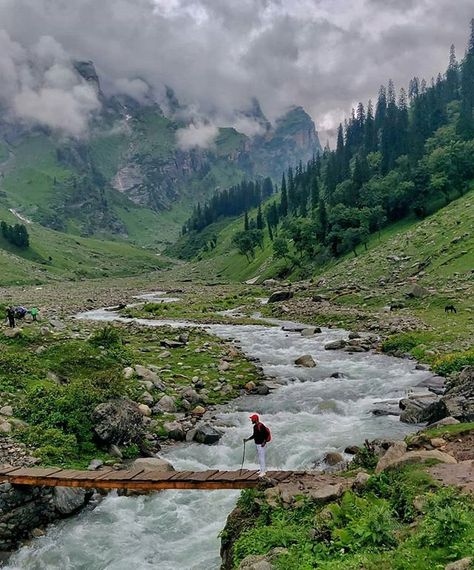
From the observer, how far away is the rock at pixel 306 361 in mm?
34812

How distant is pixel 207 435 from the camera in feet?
70.8

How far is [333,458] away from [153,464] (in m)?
7.03

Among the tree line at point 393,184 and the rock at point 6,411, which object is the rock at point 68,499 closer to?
the rock at point 6,411

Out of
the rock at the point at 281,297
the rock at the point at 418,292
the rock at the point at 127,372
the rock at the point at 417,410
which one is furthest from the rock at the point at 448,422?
the rock at the point at 281,297

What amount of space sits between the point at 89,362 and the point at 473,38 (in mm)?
211831

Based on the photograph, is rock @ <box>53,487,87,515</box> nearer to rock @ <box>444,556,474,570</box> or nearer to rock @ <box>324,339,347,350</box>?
rock @ <box>444,556,474,570</box>

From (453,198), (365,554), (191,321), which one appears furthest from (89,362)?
(453,198)

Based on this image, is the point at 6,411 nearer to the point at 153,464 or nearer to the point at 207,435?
the point at 153,464

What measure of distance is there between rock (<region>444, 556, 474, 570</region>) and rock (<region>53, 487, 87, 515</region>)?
41.5ft

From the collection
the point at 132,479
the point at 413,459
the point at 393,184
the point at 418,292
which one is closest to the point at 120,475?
the point at 132,479

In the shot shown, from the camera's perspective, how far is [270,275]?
408ft

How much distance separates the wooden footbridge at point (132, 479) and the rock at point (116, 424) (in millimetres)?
3798

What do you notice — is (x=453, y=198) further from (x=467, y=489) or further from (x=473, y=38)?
(x=473, y=38)

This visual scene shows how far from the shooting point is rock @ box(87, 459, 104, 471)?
60.6 ft
